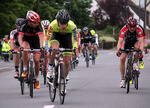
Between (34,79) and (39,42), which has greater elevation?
(39,42)

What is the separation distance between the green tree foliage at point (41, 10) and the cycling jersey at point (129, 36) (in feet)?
80.0

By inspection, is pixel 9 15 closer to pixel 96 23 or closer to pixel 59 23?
pixel 59 23

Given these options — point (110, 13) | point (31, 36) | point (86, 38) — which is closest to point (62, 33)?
point (31, 36)

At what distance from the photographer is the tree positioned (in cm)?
7731

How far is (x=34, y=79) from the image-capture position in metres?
9.94

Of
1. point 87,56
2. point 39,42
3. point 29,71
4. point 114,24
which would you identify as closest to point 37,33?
point 39,42

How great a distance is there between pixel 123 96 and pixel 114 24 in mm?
69586

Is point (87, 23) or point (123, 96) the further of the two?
point (87, 23)

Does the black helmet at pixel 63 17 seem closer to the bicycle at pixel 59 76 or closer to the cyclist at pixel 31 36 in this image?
the bicycle at pixel 59 76

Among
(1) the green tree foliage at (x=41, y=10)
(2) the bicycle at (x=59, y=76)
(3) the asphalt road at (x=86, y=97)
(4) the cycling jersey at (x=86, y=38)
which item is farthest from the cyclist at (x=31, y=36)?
(1) the green tree foliage at (x=41, y=10)

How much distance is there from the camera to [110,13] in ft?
254

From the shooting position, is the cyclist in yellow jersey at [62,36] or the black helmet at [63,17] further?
the cyclist in yellow jersey at [62,36]

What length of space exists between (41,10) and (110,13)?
19223 mm

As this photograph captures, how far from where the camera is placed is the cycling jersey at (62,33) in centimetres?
Answer: 939
